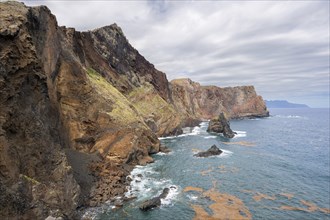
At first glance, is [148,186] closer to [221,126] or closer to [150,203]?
[150,203]

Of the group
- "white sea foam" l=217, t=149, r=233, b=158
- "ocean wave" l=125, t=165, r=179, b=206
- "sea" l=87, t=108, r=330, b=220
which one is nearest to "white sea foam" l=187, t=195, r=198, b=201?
"sea" l=87, t=108, r=330, b=220

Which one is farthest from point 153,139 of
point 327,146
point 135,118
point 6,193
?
point 327,146

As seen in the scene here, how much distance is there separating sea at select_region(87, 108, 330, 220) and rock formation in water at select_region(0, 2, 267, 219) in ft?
15.7

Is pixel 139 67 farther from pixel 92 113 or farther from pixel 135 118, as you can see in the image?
pixel 92 113

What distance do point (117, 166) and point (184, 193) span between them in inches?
620

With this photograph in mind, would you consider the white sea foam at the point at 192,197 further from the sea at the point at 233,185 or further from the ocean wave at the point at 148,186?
the ocean wave at the point at 148,186

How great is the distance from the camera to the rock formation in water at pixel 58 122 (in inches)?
1126

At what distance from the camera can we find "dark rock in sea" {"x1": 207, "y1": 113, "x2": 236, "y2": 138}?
107 meters

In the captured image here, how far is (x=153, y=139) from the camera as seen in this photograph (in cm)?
7119

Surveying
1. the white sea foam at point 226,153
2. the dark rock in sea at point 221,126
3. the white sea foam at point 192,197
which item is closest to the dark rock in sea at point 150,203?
the white sea foam at point 192,197

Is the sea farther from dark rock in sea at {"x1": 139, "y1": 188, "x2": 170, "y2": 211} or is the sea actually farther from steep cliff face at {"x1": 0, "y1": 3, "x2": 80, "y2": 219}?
steep cliff face at {"x1": 0, "y1": 3, "x2": 80, "y2": 219}

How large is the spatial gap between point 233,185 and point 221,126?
63643 mm

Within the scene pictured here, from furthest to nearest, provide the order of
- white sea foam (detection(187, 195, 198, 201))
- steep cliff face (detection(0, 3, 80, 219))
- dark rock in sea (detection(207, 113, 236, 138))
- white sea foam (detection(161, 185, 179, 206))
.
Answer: dark rock in sea (detection(207, 113, 236, 138)), white sea foam (detection(187, 195, 198, 201)), white sea foam (detection(161, 185, 179, 206)), steep cliff face (detection(0, 3, 80, 219))

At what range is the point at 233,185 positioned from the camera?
162 ft
